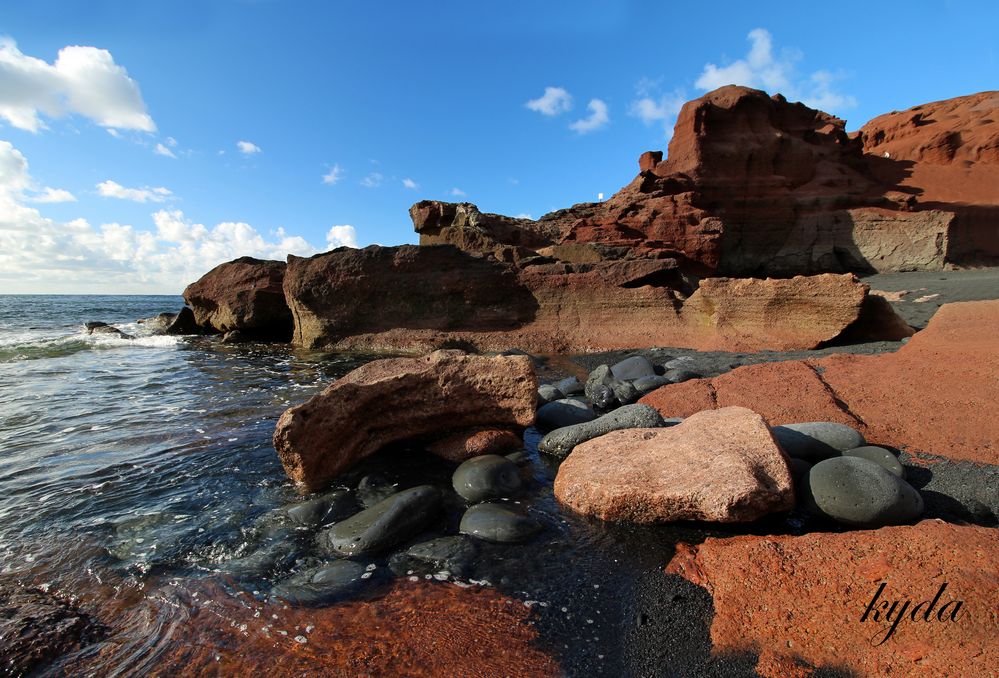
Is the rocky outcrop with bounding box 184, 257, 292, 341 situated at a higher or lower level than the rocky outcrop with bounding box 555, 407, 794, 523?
higher

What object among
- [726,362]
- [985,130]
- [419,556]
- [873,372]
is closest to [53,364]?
[419,556]

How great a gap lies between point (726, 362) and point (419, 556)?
638 cm

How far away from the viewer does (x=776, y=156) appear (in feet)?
87.0

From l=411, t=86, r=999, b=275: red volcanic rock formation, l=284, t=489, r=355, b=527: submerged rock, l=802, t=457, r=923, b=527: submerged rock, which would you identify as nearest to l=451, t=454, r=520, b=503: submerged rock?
l=284, t=489, r=355, b=527: submerged rock

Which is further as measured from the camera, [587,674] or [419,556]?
[419,556]

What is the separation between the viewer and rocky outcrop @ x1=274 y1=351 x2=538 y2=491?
3906 millimetres

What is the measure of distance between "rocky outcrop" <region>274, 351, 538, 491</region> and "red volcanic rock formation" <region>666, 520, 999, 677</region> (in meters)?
2.16

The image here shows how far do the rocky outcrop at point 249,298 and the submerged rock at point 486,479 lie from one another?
Answer: 12.6 m

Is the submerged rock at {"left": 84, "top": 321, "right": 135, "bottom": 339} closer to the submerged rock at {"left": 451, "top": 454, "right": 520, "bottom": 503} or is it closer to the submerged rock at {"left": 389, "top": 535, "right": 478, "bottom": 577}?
the submerged rock at {"left": 451, "top": 454, "right": 520, "bottom": 503}

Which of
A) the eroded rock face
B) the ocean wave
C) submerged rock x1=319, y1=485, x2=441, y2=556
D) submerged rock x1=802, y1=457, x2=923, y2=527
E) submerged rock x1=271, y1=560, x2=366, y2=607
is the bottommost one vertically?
submerged rock x1=271, y1=560, x2=366, y2=607

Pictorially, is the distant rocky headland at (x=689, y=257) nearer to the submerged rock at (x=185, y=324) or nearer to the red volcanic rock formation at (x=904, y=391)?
the submerged rock at (x=185, y=324)

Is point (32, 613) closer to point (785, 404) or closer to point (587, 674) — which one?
point (587, 674)

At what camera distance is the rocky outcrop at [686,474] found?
2.59 meters

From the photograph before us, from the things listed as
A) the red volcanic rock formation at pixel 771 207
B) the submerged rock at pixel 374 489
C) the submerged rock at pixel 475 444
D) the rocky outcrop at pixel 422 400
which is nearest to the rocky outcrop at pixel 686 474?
the submerged rock at pixel 475 444
